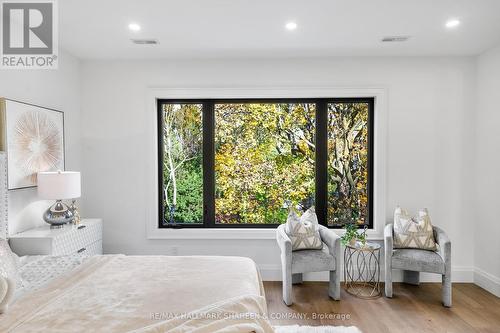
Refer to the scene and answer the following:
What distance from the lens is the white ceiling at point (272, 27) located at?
248 centimetres

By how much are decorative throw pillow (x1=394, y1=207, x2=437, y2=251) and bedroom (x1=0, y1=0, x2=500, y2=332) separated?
0.16 m

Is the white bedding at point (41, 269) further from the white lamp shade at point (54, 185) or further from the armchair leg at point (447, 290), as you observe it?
the armchair leg at point (447, 290)

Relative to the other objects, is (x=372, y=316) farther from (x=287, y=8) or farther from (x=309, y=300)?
(x=287, y=8)

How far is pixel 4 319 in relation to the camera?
144 centimetres

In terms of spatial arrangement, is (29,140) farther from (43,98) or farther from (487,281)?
(487,281)

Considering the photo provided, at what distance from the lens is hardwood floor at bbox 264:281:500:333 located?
107 inches

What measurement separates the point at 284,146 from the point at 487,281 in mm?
2758

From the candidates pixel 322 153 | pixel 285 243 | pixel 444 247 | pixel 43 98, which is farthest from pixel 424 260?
pixel 43 98

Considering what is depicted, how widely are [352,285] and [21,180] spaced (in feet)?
11.8

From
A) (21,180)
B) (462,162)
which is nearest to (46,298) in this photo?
(21,180)

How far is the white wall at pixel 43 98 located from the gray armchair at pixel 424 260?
3.57m

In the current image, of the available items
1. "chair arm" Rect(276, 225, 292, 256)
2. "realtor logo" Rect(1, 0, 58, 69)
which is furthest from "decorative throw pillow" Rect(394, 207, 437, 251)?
"realtor logo" Rect(1, 0, 58, 69)

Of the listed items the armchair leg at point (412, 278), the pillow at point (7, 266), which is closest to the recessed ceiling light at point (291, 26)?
the pillow at point (7, 266)

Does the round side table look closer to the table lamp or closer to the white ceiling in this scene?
the white ceiling
